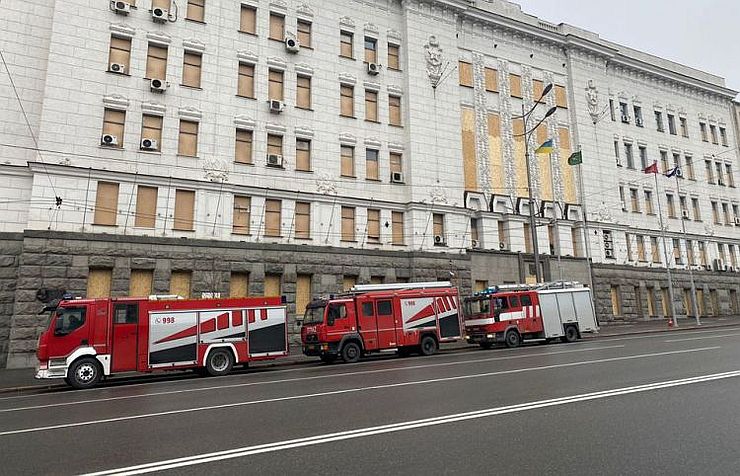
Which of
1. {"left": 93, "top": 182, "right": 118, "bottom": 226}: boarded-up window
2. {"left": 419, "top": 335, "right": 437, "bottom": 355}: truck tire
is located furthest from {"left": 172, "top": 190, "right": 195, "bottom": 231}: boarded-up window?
{"left": 419, "top": 335, "right": 437, "bottom": 355}: truck tire

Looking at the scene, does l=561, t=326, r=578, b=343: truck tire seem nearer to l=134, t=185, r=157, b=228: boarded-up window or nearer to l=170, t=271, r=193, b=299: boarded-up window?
l=170, t=271, r=193, b=299: boarded-up window

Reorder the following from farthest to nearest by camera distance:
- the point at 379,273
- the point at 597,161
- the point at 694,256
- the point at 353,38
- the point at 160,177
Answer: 1. the point at 694,256
2. the point at 597,161
3. the point at 353,38
4. the point at 379,273
5. the point at 160,177

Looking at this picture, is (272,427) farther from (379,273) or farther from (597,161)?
(597,161)

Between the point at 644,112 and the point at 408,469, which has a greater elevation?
the point at 644,112

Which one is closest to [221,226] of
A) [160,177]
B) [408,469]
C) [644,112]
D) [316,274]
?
[160,177]

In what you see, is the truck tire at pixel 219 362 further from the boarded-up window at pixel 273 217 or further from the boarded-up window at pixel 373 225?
the boarded-up window at pixel 373 225

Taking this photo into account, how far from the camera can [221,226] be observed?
23.0 meters

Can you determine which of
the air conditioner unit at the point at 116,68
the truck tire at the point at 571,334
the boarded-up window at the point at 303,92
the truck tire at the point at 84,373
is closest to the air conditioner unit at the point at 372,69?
the boarded-up window at the point at 303,92

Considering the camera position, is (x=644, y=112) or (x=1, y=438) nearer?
(x=1, y=438)

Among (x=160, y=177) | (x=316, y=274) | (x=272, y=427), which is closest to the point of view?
(x=272, y=427)

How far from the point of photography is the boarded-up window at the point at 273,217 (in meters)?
24.2

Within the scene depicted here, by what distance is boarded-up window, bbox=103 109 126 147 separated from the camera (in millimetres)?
21578

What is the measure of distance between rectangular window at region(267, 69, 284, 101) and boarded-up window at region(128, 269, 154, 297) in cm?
1121

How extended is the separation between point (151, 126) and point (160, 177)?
8.76 feet
